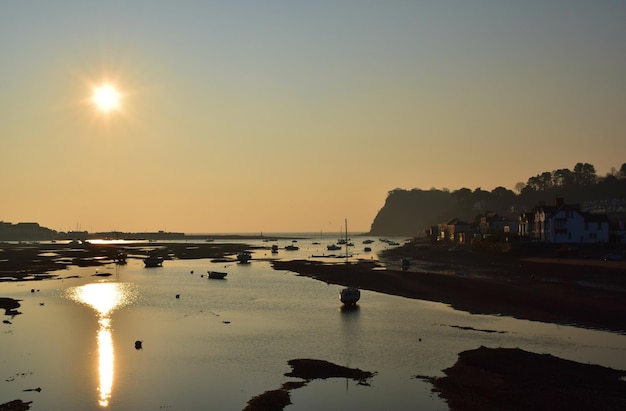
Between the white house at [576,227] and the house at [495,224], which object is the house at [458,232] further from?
the white house at [576,227]

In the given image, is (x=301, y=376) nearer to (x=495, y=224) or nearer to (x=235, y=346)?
(x=235, y=346)

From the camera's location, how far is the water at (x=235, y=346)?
3148cm

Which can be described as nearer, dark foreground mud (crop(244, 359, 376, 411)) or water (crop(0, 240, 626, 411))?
dark foreground mud (crop(244, 359, 376, 411))

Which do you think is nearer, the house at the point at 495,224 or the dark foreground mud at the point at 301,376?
the dark foreground mud at the point at 301,376

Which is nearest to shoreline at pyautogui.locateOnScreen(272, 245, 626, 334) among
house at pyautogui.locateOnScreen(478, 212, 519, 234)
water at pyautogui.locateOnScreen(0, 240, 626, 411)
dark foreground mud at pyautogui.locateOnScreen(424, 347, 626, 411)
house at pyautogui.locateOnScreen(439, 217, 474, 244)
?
water at pyautogui.locateOnScreen(0, 240, 626, 411)

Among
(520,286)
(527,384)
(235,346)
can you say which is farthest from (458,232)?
(527,384)

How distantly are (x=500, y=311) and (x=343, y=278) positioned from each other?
126ft

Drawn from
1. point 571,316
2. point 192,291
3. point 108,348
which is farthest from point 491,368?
point 192,291

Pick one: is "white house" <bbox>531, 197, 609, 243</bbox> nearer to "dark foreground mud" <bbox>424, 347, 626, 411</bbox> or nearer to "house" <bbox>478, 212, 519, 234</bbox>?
"house" <bbox>478, 212, 519, 234</bbox>

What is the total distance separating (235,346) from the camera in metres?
43.7

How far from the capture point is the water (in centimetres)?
3148

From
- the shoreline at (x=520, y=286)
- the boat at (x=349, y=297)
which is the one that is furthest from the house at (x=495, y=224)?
the boat at (x=349, y=297)

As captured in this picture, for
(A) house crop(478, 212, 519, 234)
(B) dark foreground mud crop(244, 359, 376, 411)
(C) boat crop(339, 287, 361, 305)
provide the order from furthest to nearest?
1. (A) house crop(478, 212, 519, 234)
2. (C) boat crop(339, 287, 361, 305)
3. (B) dark foreground mud crop(244, 359, 376, 411)

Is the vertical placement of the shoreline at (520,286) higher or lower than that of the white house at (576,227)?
lower
